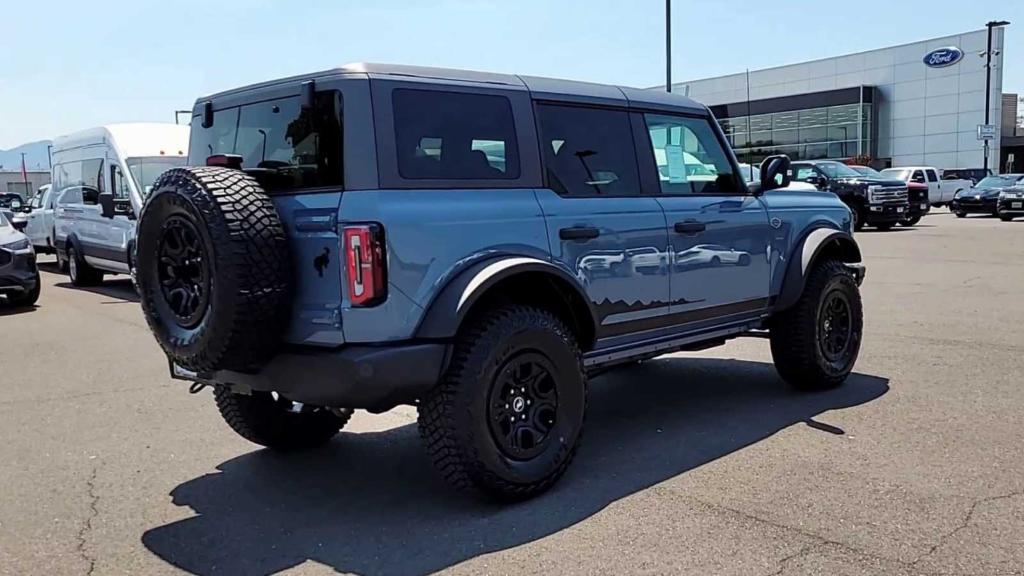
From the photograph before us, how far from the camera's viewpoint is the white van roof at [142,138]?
13430 millimetres

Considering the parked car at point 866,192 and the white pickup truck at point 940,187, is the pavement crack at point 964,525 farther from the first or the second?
the white pickup truck at point 940,187

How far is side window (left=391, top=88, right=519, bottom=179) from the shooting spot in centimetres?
412

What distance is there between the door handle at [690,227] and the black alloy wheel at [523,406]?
139 centimetres

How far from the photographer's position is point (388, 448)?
17.7ft

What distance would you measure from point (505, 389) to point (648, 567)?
111 cm

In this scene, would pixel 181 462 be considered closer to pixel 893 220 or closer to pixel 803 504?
pixel 803 504

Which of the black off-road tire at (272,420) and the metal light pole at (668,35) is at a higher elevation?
the metal light pole at (668,35)

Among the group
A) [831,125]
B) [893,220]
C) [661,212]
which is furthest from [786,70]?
[661,212]

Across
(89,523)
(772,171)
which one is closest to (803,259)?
(772,171)

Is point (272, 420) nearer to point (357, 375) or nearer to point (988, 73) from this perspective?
point (357, 375)

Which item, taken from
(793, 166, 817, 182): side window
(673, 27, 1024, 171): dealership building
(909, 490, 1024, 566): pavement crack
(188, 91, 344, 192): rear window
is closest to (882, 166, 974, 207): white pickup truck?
(673, 27, 1024, 171): dealership building

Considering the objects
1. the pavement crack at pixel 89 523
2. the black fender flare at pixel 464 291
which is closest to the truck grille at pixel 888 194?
the black fender flare at pixel 464 291

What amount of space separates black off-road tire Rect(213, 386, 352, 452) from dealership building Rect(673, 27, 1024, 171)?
1729 inches

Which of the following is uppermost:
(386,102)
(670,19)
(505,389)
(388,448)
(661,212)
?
(670,19)
